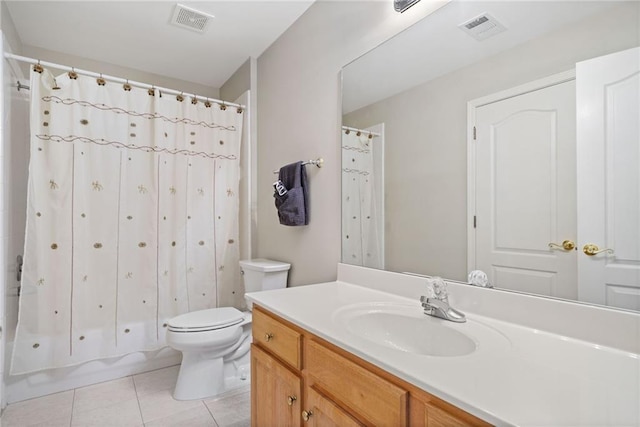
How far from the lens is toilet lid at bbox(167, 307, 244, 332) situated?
6.27 ft

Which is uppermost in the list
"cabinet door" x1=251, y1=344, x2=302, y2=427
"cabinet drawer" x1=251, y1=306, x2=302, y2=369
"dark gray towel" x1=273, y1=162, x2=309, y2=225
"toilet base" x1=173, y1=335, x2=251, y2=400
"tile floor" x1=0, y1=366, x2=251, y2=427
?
"dark gray towel" x1=273, y1=162, x2=309, y2=225

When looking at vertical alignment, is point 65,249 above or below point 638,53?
below

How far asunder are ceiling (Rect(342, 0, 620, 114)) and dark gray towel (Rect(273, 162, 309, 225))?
502 millimetres

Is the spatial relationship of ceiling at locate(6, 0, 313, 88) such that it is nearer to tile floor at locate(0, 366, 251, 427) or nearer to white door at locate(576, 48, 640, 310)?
white door at locate(576, 48, 640, 310)

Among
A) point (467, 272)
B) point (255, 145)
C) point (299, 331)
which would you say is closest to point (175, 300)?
point (255, 145)

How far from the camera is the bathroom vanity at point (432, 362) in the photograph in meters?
0.60

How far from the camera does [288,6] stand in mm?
2033

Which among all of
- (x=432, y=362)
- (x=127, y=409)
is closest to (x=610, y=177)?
(x=432, y=362)

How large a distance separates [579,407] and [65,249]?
252cm

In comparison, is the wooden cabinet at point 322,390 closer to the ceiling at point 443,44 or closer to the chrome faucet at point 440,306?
the chrome faucet at point 440,306

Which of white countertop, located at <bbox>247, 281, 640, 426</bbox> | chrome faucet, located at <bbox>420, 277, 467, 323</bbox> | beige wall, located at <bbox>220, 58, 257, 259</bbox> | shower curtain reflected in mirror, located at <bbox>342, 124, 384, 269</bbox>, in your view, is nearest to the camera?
white countertop, located at <bbox>247, 281, 640, 426</bbox>

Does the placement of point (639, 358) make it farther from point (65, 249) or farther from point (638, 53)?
point (65, 249)

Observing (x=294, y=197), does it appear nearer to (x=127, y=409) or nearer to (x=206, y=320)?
(x=206, y=320)

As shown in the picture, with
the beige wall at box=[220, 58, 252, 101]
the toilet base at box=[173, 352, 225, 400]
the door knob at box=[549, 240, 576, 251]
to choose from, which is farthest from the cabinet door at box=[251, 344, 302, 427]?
the beige wall at box=[220, 58, 252, 101]
